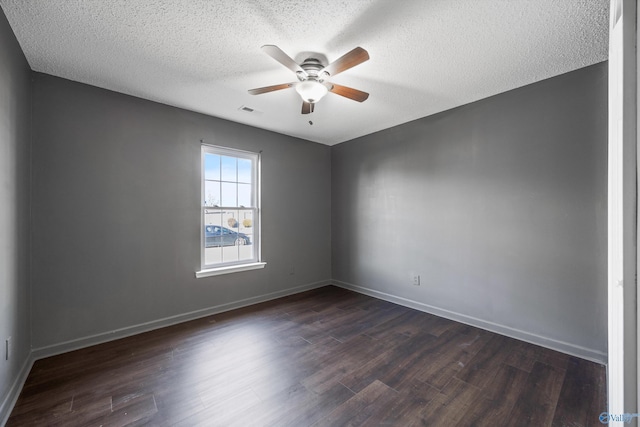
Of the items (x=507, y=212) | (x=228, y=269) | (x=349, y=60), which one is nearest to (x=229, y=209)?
(x=228, y=269)

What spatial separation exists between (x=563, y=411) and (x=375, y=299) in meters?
2.38

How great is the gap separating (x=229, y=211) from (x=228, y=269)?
2.63 feet

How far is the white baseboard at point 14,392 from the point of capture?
64.7 inches

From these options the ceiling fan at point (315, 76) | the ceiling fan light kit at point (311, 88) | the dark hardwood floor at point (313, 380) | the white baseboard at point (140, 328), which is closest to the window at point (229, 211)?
the white baseboard at point (140, 328)

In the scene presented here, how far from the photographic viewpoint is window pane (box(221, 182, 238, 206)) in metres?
3.63

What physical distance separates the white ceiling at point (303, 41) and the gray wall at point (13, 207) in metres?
0.29

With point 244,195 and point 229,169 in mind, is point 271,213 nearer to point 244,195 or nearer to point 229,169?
point 244,195

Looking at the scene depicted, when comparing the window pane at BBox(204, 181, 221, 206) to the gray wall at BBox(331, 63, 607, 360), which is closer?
the gray wall at BBox(331, 63, 607, 360)

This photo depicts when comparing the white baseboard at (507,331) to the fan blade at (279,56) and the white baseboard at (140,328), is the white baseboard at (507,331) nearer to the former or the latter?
the white baseboard at (140,328)

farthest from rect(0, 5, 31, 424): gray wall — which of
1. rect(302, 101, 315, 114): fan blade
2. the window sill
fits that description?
rect(302, 101, 315, 114): fan blade

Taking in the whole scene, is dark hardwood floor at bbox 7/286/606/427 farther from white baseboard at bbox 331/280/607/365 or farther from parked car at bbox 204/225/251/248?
parked car at bbox 204/225/251/248

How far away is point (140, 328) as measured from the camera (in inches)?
113

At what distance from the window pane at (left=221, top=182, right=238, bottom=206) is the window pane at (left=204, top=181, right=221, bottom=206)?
0.24ft

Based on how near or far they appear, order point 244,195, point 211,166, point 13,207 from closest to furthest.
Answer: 1. point 13,207
2. point 211,166
3. point 244,195
